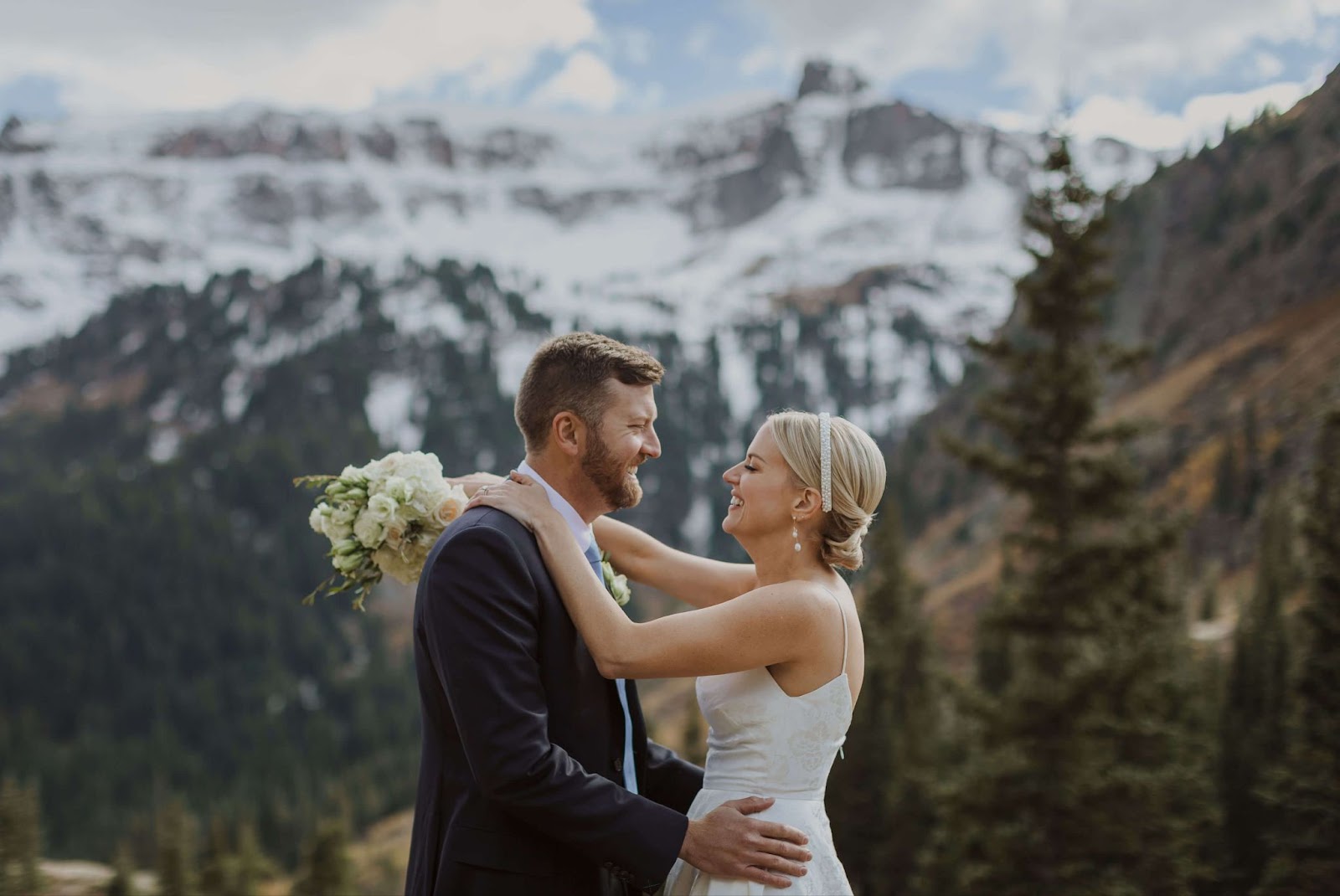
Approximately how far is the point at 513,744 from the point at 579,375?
157 centimetres

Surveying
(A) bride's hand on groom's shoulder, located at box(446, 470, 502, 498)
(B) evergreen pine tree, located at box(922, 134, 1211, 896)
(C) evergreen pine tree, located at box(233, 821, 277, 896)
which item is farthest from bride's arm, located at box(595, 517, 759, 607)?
(C) evergreen pine tree, located at box(233, 821, 277, 896)

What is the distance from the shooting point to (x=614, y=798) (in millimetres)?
4602

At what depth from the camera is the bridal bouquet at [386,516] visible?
5.47 m

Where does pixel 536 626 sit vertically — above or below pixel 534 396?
below

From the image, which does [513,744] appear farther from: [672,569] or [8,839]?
[8,839]

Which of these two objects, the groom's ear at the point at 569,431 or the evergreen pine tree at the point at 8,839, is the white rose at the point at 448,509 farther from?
the evergreen pine tree at the point at 8,839

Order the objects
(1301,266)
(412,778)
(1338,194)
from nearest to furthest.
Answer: (1338,194) < (1301,266) < (412,778)

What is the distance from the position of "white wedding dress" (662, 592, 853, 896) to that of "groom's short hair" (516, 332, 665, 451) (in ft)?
4.54

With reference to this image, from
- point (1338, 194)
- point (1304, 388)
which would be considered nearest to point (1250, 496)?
point (1304, 388)

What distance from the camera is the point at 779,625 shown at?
489cm

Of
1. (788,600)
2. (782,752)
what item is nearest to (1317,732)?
(782,752)

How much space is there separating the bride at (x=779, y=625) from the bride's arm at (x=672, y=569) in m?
0.87

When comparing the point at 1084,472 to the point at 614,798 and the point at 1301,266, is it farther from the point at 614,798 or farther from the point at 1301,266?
the point at 1301,266

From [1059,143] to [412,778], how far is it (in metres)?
109
